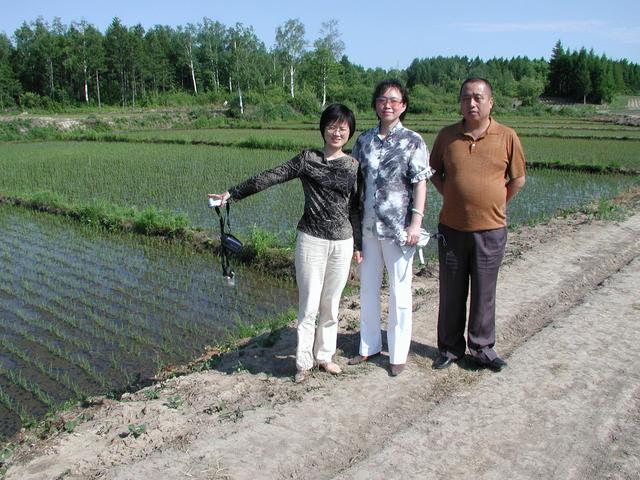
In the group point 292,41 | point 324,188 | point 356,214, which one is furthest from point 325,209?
point 292,41

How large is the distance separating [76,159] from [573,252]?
1646 cm

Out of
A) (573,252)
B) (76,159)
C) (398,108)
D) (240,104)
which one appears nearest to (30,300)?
(398,108)

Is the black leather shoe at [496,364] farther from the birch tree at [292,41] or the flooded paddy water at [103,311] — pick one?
the birch tree at [292,41]

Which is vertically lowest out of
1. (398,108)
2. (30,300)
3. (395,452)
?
(30,300)

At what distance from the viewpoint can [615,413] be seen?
3098 mm

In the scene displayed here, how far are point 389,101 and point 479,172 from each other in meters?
0.67

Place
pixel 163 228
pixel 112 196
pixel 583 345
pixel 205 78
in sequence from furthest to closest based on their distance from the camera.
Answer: pixel 205 78 → pixel 112 196 → pixel 163 228 → pixel 583 345

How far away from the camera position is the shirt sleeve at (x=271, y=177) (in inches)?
129

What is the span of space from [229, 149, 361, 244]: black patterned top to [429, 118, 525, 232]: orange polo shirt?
0.59m

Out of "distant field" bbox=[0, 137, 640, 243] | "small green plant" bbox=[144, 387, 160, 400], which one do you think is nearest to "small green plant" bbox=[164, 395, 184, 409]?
"small green plant" bbox=[144, 387, 160, 400]

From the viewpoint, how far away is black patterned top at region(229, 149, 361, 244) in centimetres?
325

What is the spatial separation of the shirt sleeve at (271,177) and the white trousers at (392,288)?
58 centimetres

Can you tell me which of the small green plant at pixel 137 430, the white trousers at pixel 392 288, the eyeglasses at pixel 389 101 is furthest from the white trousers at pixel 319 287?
the small green plant at pixel 137 430

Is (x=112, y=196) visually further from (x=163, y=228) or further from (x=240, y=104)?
(x=240, y=104)
